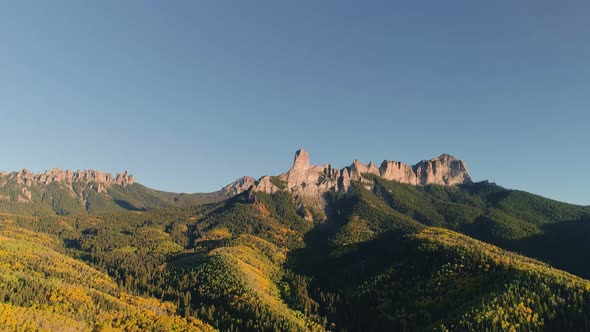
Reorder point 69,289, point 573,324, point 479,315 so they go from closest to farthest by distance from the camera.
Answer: point 573,324 → point 479,315 → point 69,289

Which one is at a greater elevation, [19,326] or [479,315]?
[479,315]

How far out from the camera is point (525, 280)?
6535 inches

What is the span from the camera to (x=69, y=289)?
176750 mm

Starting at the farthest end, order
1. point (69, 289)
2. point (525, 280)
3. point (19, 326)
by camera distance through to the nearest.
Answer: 1. point (69, 289)
2. point (525, 280)
3. point (19, 326)

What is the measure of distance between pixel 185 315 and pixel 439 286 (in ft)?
395

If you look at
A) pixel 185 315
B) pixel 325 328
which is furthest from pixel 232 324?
pixel 325 328


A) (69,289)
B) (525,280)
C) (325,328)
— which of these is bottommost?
(325,328)

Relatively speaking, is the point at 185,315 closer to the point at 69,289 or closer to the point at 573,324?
the point at 69,289

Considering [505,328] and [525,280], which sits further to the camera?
[525,280]

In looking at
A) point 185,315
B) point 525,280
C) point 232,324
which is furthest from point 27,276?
point 525,280

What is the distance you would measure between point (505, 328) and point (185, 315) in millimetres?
132051

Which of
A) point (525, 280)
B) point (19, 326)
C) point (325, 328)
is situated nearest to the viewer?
point (19, 326)

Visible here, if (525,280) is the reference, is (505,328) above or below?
below

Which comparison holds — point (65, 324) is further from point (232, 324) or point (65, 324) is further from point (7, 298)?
point (232, 324)
